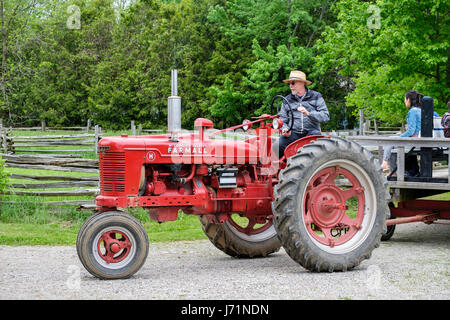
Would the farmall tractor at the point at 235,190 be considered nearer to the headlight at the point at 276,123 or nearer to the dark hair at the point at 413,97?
the headlight at the point at 276,123

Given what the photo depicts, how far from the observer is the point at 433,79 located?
55.9ft

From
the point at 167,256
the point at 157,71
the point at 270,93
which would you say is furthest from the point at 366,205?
the point at 157,71

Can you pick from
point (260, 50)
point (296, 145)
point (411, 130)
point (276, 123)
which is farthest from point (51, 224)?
point (260, 50)

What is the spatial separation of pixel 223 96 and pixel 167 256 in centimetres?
2855

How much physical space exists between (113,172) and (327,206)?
2.34 metres

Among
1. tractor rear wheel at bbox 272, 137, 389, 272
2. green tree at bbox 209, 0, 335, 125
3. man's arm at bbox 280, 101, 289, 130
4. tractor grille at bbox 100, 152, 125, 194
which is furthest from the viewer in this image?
green tree at bbox 209, 0, 335, 125

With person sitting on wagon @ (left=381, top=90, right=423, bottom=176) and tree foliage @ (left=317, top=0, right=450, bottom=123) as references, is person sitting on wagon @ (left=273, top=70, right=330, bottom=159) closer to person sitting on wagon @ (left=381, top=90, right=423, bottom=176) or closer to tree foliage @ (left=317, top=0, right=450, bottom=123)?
person sitting on wagon @ (left=381, top=90, right=423, bottom=176)

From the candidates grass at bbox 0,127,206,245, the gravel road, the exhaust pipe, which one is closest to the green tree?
grass at bbox 0,127,206,245

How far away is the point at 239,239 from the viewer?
7848 millimetres

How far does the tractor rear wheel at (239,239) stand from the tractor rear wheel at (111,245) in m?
1.61

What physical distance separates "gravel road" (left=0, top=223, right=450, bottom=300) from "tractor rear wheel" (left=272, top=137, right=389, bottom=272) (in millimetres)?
226

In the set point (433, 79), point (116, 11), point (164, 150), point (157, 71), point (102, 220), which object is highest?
point (116, 11)

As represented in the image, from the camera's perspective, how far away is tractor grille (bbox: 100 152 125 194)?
6.30m
